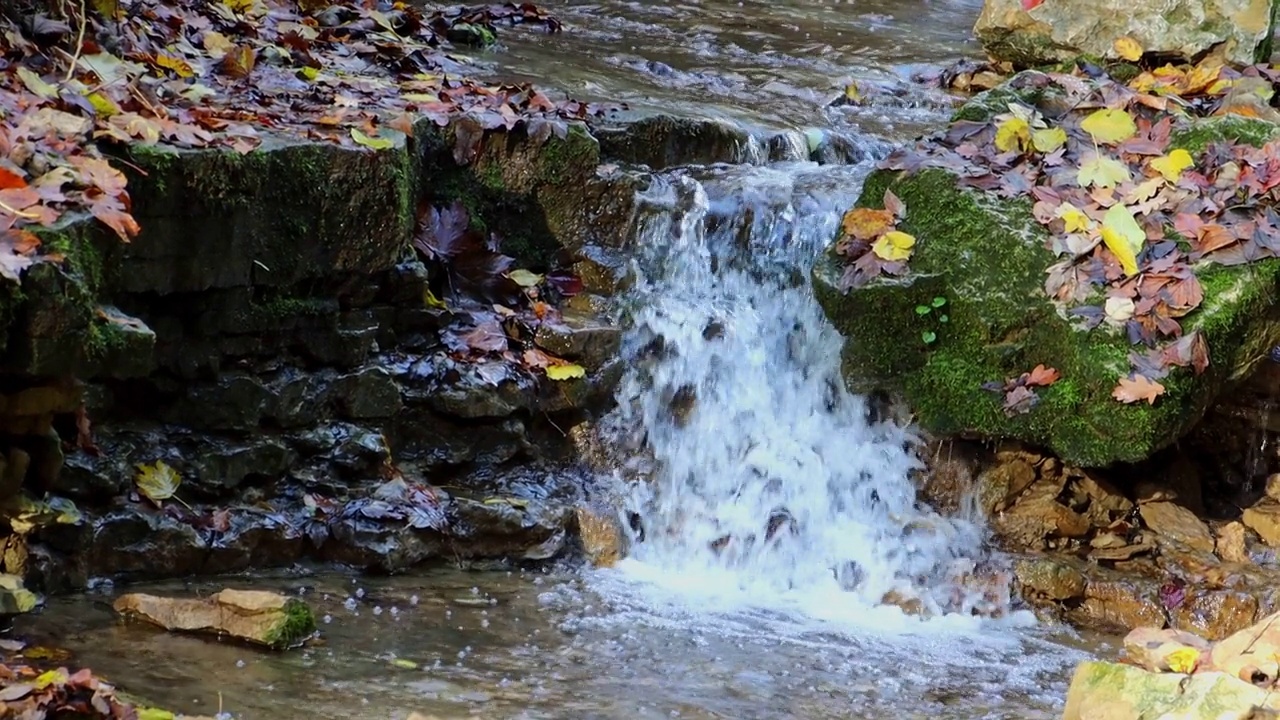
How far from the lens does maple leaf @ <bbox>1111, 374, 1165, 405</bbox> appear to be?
5188mm

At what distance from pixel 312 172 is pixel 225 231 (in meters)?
0.42

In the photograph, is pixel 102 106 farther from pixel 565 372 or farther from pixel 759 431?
pixel 759 431

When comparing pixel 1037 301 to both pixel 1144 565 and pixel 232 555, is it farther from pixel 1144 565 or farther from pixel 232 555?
pixel 232 555

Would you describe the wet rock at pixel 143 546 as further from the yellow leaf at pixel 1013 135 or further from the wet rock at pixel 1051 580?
the yellow leaf at pixel 1013 135

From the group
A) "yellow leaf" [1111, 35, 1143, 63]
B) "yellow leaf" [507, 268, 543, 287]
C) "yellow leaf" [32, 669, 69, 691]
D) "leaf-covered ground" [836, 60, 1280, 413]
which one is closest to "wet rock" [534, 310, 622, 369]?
"yellow leaf" [507, 268, 543, 287]

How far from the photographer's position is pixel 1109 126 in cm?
611

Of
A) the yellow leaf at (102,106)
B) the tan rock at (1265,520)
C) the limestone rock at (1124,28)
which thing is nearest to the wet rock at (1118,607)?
the tan rock at (1265,520)

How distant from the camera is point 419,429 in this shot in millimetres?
5660

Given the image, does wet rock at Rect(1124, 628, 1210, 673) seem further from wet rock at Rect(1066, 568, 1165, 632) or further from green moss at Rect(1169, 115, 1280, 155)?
green moss at Rect(1169, 115, 1280, 155)

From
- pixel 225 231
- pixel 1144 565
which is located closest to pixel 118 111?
pixel 225 231

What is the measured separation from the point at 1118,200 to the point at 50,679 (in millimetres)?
4497

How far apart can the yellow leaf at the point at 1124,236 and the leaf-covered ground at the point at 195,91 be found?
8.21 feet

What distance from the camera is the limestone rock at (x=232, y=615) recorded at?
13.7 ft

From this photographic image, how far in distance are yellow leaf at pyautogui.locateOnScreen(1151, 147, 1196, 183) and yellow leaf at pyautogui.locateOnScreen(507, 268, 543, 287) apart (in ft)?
9.33
